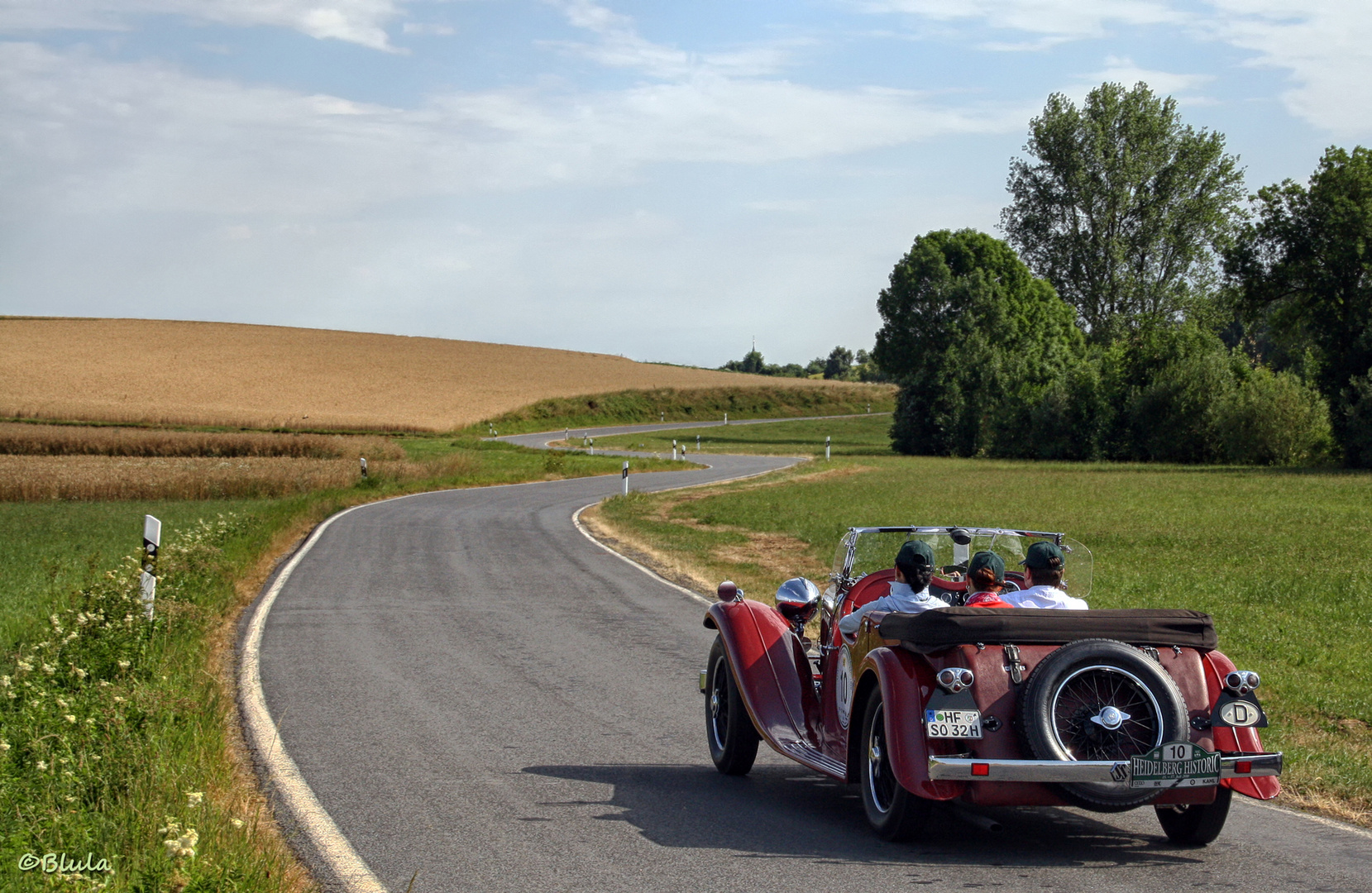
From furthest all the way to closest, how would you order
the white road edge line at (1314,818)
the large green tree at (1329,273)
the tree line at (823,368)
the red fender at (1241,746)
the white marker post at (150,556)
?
the tree line at (823,368)
the large green tree at (1329,273)
the white marker post at (150,556)
the white road edge line at (1314,818)
the red fender at (1241,746)

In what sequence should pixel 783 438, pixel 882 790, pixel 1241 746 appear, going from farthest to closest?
pixel 783 438, pixel 882 790, pixel 1241 746

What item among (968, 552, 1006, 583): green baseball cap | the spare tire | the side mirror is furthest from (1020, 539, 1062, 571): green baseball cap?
the side mirror

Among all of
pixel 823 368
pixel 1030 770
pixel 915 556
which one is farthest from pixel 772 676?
pixel 823 368

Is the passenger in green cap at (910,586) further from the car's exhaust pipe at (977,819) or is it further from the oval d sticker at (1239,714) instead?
the oval d sticker at (1239,714)

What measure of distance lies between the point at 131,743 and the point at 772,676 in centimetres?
347

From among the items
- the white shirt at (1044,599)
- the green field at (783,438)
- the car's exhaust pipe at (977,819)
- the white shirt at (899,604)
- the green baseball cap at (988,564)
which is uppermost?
the green baseball cap at (988,564)

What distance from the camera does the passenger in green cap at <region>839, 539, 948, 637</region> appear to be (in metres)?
6.19

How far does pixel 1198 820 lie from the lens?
5.66 metres

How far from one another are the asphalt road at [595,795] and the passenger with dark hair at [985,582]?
1.12 meters

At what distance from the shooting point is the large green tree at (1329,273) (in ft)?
152

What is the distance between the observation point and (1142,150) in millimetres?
56625

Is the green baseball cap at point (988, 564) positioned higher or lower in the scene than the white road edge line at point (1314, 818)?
higher

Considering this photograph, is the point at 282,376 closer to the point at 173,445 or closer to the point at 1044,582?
the point at 173,445

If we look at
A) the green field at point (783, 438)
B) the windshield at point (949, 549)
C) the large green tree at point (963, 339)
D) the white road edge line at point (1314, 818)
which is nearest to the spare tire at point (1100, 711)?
the white road edge line at point (1314, 818)
